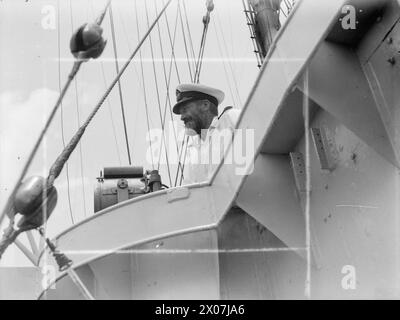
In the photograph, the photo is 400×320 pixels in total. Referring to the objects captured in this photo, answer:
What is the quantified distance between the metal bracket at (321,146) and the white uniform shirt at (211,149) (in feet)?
0.99

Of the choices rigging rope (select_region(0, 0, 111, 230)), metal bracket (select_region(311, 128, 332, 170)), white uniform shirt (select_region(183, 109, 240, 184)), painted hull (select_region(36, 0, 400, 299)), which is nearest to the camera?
painted hull (select_region(36, 0, 400, 299))

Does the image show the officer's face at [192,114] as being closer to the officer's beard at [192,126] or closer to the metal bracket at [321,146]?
the officer's beard at [192,126]

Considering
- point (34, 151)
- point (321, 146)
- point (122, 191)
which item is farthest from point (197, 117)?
point (34, 151)

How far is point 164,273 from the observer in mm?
2139

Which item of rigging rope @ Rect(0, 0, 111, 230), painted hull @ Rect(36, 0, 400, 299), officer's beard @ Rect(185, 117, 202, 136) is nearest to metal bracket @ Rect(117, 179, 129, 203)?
painted hull @ Rect(36, 0, 400, 299)

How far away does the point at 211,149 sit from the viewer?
7.22ft

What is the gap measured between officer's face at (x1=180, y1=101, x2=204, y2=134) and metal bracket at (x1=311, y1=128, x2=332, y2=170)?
111 cm

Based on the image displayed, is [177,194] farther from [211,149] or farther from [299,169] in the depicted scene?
[299,169]

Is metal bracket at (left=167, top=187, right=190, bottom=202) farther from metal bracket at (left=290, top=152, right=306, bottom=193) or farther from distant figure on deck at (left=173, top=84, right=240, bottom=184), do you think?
metal bracket at (left=290, top=152, right=306, bottom=193)

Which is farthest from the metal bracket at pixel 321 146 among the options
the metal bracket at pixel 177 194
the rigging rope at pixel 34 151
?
the rigging rope at pixel 34 151

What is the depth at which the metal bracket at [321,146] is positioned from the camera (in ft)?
5.53

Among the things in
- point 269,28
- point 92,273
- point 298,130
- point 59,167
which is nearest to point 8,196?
point 59,167

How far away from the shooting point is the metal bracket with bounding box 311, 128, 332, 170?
1687 mm
